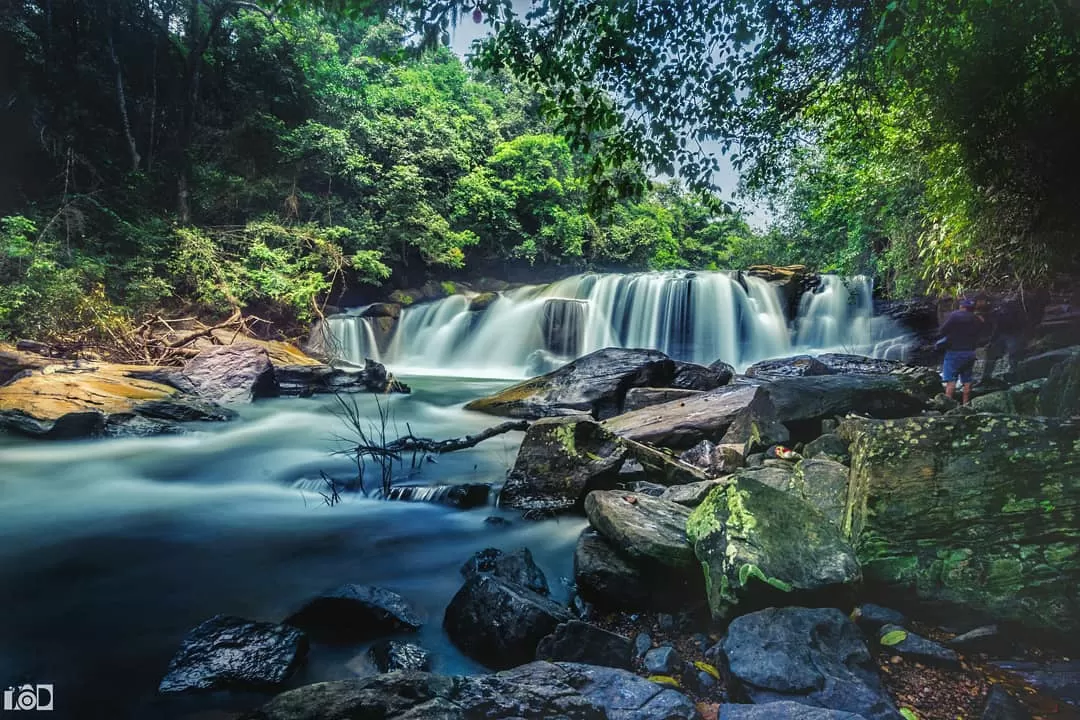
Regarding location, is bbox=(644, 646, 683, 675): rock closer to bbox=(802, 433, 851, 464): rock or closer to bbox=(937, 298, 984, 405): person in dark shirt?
bbox=(802, 433, 851, 464): rock

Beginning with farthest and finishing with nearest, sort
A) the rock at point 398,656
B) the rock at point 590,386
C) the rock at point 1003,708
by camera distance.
Result: the rock at point 590,386
the rock at point 398,656
the rock at point 1003,708

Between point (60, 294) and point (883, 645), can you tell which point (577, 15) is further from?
point (60, 294)

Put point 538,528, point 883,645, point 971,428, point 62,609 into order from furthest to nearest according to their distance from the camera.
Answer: point 538,528, point 62,609, point 971,428, point 883,645

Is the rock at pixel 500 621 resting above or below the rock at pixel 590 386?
below

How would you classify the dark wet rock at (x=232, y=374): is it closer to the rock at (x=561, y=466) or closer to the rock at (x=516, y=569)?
the rock at (x=561, y=466)

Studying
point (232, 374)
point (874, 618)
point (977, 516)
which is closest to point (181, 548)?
point (874, 618)

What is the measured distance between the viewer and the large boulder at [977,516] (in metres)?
2.69

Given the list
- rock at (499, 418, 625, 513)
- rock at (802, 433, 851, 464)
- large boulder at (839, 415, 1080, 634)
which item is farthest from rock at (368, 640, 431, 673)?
rock at (802, 433, 851, 464)

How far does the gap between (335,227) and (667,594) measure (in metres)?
17.7

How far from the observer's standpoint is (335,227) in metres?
18.0

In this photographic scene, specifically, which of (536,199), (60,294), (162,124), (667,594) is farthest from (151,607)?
(536,199)

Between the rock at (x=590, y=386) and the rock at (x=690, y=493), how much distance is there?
13.5 feet

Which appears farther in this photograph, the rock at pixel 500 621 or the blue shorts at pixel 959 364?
the blue shorts at pixel 959 364

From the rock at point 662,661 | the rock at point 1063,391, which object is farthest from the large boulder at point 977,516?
the rock at point 1063,391
